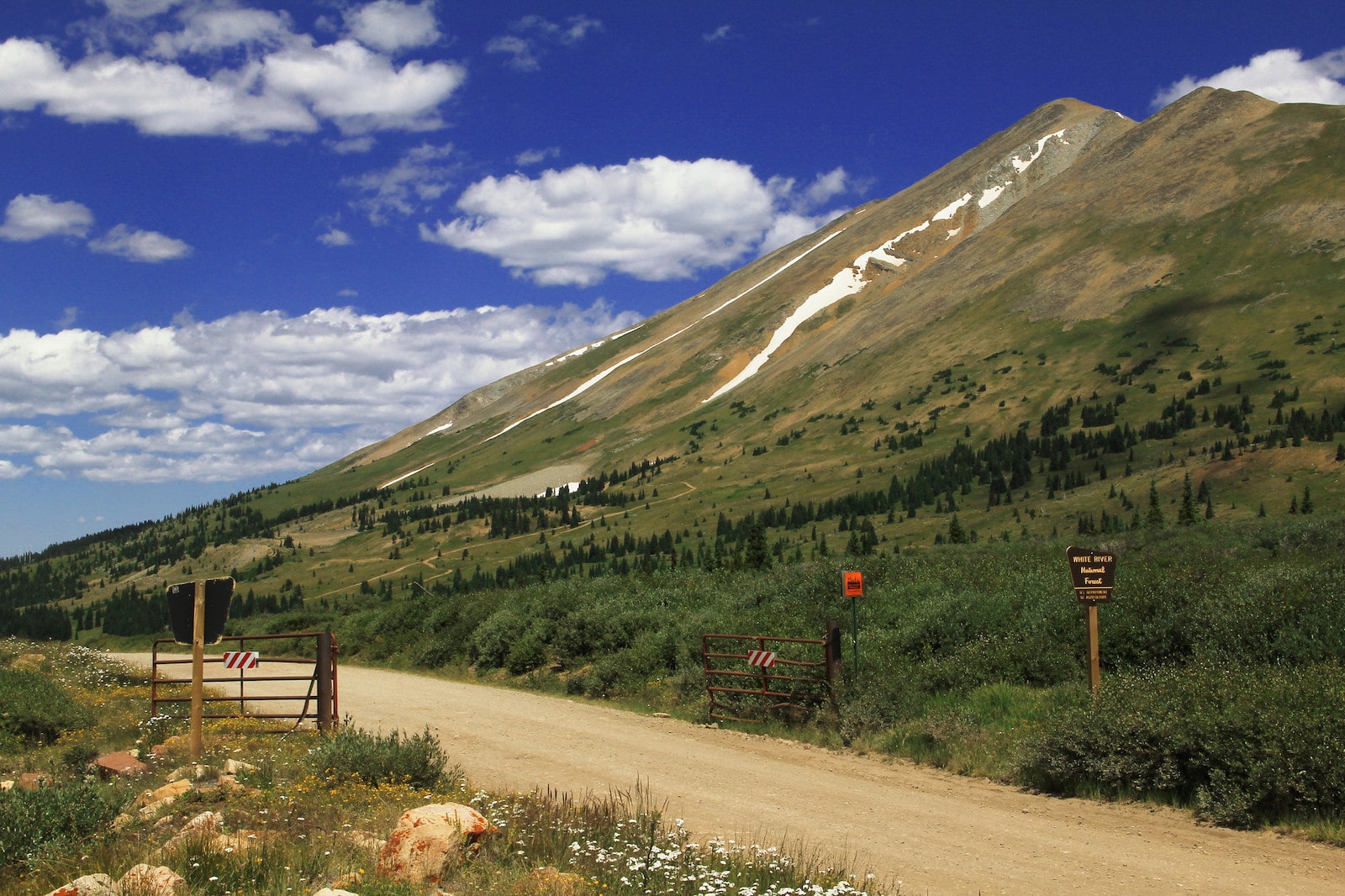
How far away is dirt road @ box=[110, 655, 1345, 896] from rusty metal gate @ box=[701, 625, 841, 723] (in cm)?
87

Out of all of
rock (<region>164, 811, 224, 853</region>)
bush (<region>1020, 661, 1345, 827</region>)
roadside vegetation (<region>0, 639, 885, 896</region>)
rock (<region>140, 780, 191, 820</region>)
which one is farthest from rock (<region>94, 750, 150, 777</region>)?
bush (<region>1020, 661, 1345, 827</region>)

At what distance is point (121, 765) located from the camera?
41.9 feet

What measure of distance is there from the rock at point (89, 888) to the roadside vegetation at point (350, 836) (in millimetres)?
497

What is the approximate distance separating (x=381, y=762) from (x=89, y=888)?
4.99m

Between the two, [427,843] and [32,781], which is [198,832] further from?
[32,781]

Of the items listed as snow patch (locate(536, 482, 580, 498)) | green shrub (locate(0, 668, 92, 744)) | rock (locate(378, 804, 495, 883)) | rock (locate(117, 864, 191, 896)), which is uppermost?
snow patch (locate(536, 482, 580, 498))

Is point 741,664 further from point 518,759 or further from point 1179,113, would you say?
point 1179,113

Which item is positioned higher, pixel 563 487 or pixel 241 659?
pixel 563 487

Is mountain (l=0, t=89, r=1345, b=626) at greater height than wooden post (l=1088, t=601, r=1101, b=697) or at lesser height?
greater

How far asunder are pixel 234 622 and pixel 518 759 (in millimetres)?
56264

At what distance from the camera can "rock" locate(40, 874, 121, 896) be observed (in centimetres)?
677

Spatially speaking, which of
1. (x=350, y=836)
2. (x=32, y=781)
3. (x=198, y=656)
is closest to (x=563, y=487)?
(x=198, y=656)

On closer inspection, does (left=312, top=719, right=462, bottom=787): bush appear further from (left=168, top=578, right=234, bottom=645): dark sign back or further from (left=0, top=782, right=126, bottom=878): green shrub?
(left=0, top=782, right=126, bottom=878): green shrub

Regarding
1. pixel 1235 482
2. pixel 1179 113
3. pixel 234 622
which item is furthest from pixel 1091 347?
pixel 234 622
